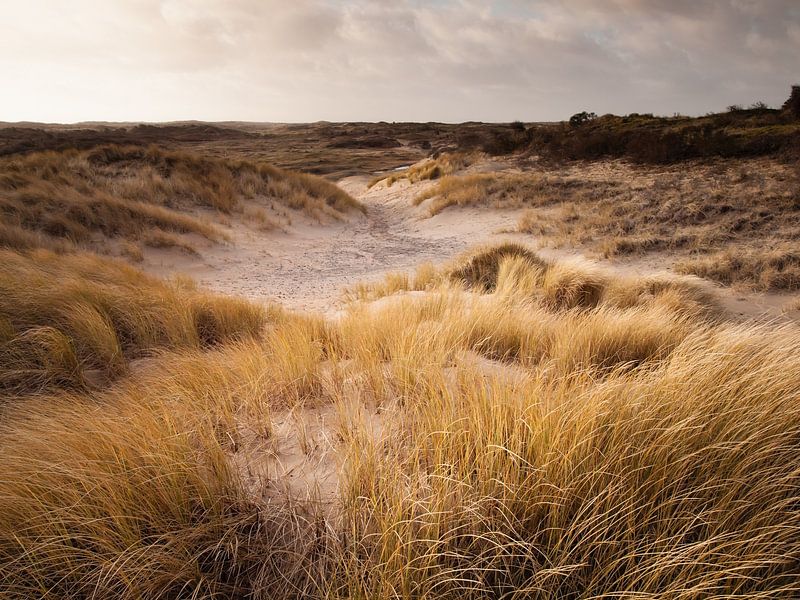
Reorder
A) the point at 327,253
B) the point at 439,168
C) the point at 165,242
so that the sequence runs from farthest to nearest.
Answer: the point at 439,168, the point at 327,253, the point at 165,242

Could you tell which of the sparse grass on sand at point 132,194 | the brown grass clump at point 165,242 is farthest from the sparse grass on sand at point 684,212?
the brown grass clump at point 165,242

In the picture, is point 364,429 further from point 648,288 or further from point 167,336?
point 648,288

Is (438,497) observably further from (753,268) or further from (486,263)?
(753,268)

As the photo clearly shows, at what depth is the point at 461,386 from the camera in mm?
1946

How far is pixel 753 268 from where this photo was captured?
19.9 feet

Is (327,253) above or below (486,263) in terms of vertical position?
below

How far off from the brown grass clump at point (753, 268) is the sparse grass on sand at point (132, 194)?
381 inches

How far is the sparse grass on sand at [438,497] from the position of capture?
107 cm

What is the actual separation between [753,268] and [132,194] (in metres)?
13.3

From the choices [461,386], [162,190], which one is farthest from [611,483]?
[162,190]

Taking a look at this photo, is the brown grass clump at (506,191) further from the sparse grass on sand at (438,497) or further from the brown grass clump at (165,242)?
the sparse grass on sand at (438,497)

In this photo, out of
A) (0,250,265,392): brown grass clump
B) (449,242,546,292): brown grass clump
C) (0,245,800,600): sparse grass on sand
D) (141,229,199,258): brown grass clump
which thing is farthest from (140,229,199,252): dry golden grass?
(0,245,800,600): sparse grass on sand

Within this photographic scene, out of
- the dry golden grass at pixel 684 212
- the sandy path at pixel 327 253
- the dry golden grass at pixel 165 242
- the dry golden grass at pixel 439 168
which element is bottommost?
the sandy path at pixel 327 253

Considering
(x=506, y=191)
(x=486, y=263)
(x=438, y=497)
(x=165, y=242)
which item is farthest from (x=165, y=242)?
(x=506, y=191)
